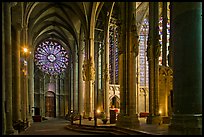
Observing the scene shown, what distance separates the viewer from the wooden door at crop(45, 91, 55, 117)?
43.8m

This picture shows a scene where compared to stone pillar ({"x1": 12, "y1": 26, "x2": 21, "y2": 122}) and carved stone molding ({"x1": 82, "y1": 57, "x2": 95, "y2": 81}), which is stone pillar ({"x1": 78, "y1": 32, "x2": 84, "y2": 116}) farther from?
stone pillar ({"x1": 12, "y1": 26, "x2": 21, "y2": 122})

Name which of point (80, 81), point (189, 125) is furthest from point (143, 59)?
point (189, 125)

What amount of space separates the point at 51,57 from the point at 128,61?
88.5ft

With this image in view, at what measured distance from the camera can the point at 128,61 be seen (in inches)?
694

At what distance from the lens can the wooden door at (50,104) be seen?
144 ft

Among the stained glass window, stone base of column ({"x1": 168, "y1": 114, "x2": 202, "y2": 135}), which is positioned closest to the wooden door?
the stained glass window

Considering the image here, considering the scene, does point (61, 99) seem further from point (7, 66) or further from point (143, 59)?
point (7, 66)

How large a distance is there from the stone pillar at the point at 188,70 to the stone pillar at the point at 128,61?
278 inches

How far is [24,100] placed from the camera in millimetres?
23750

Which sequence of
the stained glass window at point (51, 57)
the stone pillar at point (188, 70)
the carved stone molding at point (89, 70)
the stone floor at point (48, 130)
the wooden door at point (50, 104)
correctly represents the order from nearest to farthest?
the stone pillar at point (188, 70) → the stone floor at point (48, 130) → the carved stone molding at point (89, 70) → the stained glass window at point (51, 57) → the wooden door at point (50, 104)

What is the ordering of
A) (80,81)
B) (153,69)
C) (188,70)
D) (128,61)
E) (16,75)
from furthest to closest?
1. (80,81)
2. (153,69)
3. (16,75)
4. (128,61)
5. (188,70)

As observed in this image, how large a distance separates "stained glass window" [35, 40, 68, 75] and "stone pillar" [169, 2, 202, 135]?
3388 cm

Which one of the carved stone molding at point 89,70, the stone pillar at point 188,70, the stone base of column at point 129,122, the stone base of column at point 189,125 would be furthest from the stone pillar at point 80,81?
the stone base of column at point 189,125

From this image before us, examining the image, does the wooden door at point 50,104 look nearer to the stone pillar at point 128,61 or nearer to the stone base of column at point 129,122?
the stone pillar at point 128,61
